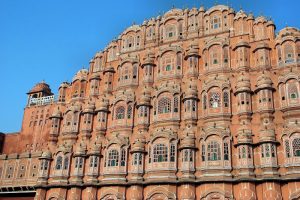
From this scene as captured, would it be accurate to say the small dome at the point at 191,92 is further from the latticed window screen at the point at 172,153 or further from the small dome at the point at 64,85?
the small dome at the point at 64,85

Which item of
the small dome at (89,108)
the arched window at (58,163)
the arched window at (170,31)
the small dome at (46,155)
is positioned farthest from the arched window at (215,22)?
the small dome at (46,155)

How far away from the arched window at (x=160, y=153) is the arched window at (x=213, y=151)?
381cm

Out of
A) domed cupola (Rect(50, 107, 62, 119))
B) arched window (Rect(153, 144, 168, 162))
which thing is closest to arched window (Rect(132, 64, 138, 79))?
arched window (Rect(153, 144, 168, 162))

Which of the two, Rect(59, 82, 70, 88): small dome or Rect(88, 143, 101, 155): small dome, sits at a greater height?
Rect(59, 82, 70, 88): small dome

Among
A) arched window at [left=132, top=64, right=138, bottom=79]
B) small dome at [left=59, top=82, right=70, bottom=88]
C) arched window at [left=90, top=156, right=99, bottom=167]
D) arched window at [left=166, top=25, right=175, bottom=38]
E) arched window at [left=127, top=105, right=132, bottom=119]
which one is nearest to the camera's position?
arched window at [left=90, top=156, right=99, bottom=167]

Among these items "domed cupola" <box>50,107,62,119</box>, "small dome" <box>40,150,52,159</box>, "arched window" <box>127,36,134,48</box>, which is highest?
"arched window" <box>127,36,134,48</box>

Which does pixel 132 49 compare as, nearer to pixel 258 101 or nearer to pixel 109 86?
pixel 109 86

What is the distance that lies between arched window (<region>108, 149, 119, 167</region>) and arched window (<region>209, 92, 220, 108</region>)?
9871 millimetres

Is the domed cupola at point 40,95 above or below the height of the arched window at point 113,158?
above

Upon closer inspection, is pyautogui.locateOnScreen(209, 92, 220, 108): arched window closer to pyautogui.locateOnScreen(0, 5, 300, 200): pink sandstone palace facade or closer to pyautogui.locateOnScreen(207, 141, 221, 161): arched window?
pyautogui.locateOnScreen(0, 5, 300, 200): pink sandstone palace facade

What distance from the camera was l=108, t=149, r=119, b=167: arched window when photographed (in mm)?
33997

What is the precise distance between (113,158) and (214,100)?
10.8m

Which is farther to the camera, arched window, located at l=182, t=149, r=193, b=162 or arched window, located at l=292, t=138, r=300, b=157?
arched window, located at l=182, t=149, r=193, b=162

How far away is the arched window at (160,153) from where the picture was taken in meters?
32.2
